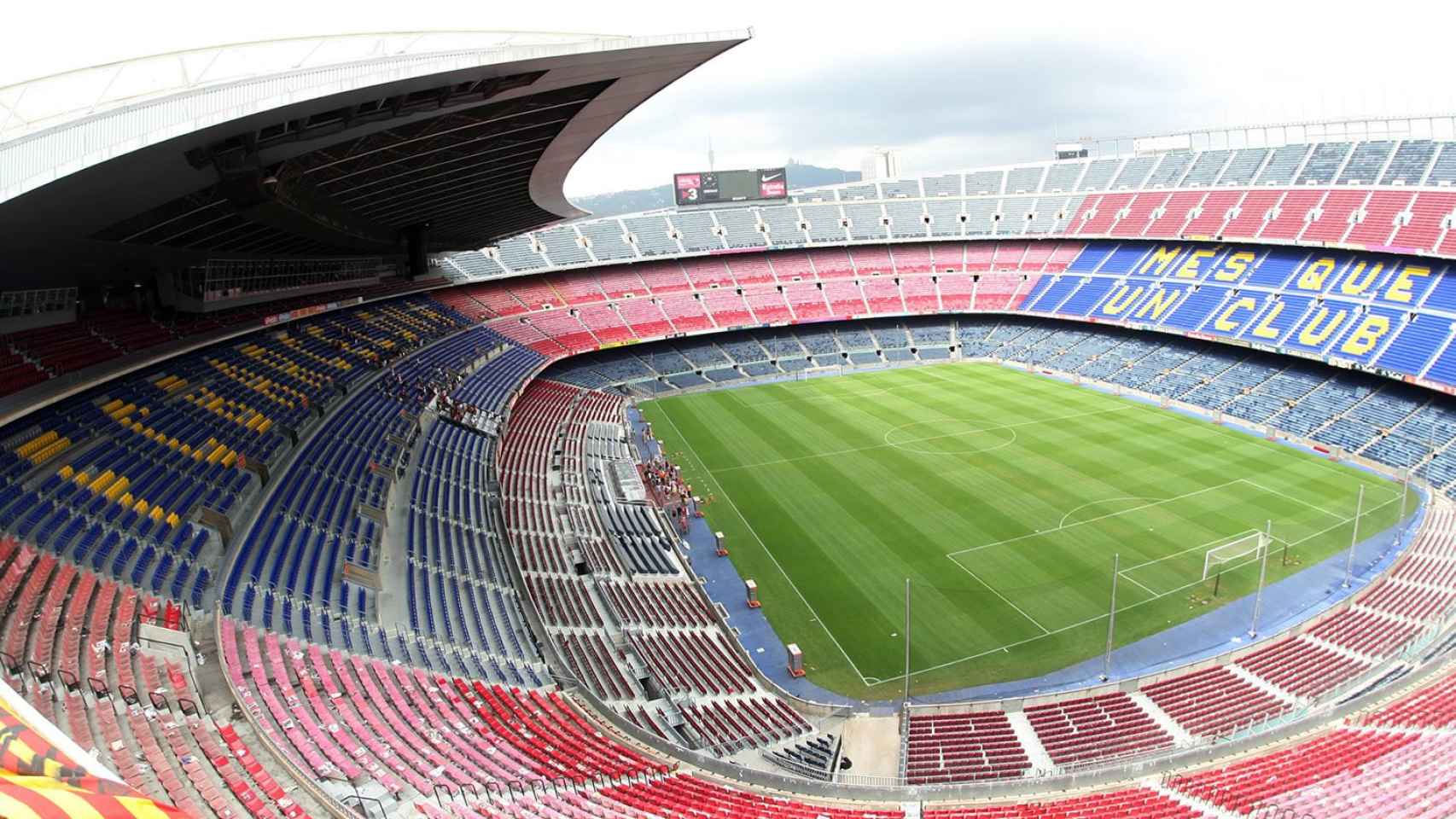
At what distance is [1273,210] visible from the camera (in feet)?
160

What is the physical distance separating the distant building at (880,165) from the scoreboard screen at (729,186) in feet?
80.4

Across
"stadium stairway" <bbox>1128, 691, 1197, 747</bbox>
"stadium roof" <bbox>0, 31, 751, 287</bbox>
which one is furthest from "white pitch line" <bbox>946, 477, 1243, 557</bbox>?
"stadium roof" <bbox>0, 31, 751, 287</bbox>

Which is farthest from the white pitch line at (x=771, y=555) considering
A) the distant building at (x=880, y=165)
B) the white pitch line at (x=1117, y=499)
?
the distant building at (x=880, y=165)

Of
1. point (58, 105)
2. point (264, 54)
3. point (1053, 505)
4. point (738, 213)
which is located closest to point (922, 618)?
point (1053, 505)

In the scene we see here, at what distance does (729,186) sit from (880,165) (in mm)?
29366

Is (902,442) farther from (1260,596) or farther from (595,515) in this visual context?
(1260,596)

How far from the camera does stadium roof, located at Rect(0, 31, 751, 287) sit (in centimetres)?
1057

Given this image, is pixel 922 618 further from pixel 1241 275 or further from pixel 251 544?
pixel 1241 275

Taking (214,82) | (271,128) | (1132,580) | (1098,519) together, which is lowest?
(1132,580)

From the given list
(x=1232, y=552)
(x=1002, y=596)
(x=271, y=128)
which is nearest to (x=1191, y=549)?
(x=1232, y=552)

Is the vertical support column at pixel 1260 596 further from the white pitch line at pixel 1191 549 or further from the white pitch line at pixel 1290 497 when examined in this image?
the white pitch line at pixel 1290 497

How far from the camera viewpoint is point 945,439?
38.5 metres

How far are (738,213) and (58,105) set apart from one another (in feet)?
187

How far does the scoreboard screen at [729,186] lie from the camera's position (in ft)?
218
